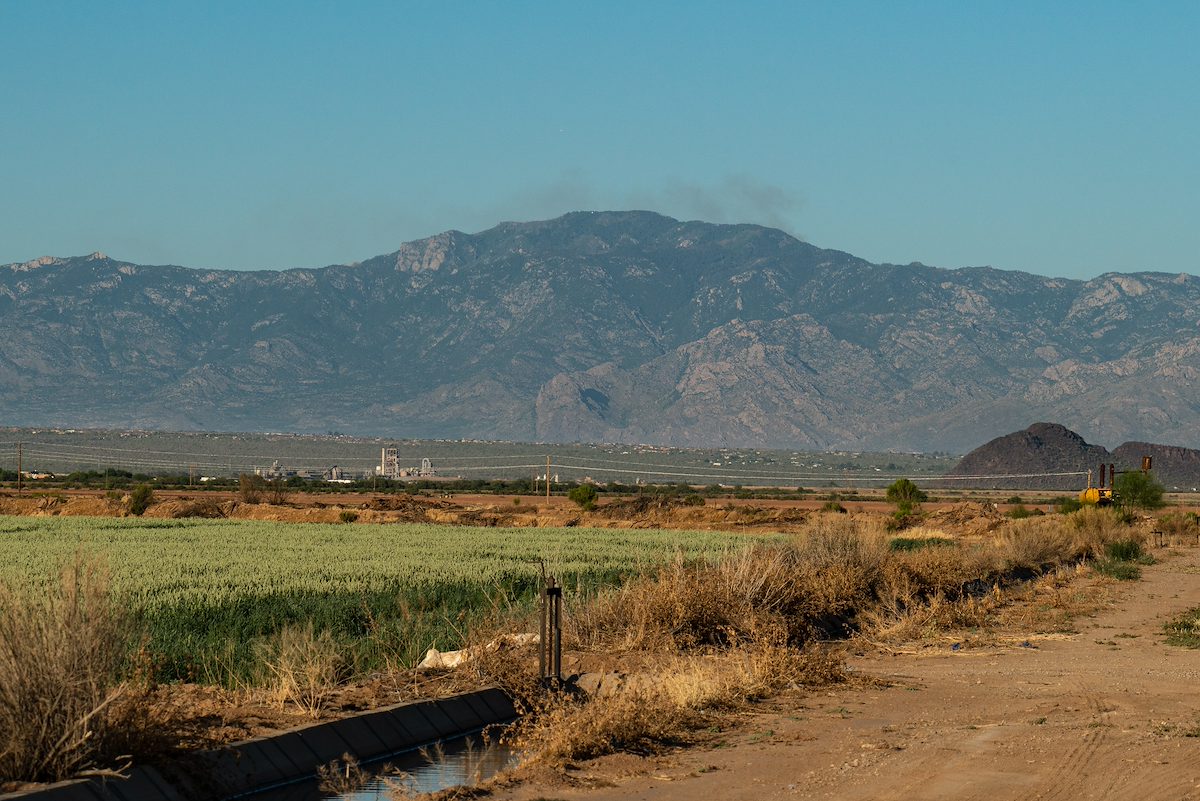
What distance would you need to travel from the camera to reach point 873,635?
72.3 ft

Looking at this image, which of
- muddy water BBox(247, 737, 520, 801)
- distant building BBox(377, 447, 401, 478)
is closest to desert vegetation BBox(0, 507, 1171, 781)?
muddy water BBox(247, 737, 520, 801)

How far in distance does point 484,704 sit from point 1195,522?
5110cm

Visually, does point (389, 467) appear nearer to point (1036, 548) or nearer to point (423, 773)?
point (1036, 548)

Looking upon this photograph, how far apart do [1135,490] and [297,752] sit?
198 feet

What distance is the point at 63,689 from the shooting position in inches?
387

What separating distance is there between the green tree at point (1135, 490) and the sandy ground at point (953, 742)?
1903 inches

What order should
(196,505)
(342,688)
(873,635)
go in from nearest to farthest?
(342,688) < (873,635) < (196,505)

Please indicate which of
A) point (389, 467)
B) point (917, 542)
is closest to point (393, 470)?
point (389, 467)

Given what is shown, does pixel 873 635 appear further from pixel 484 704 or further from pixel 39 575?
pixel 39 575

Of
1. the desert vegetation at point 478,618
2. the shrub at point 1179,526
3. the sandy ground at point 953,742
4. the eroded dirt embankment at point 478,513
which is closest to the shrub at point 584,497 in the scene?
the eroded dirt embankment at point 478,513

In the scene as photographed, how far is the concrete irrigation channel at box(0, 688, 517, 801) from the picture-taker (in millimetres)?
10008

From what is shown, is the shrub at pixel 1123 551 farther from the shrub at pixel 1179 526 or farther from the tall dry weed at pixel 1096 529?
the shrub at pixel 1179 526

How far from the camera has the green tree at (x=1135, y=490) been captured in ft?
218

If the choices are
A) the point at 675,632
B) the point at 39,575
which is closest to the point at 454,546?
the point at 39,575
